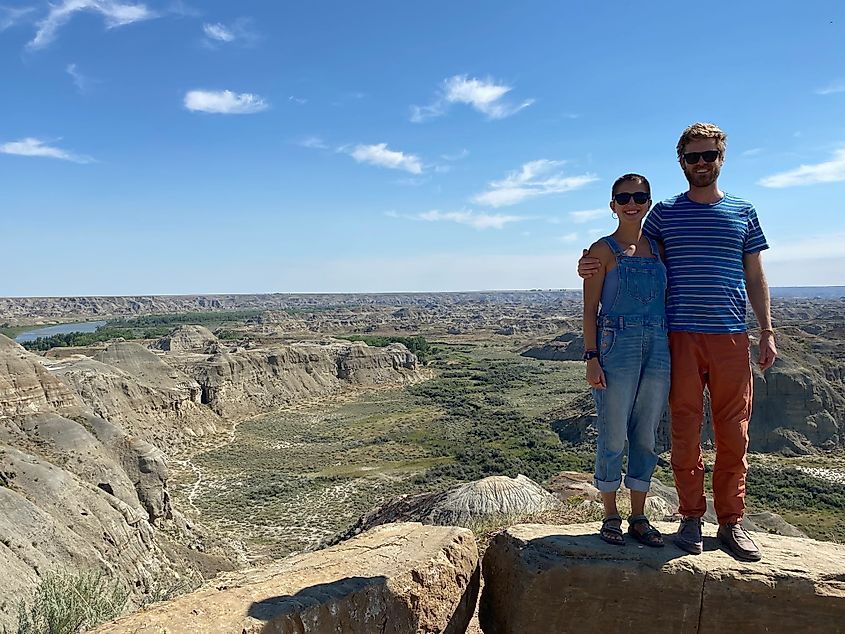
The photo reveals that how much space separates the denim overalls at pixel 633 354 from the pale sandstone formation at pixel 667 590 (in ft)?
1.76

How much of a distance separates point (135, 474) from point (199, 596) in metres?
17.9

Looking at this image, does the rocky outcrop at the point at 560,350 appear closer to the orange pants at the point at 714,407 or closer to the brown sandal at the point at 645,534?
the brown sandal at the point at 645,534

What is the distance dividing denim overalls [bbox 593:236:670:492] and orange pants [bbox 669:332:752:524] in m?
0.12

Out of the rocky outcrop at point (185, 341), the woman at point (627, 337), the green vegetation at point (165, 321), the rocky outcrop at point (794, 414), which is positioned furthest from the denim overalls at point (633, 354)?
the green vegetation at point (165, 321)

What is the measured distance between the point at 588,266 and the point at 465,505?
33.4 ft

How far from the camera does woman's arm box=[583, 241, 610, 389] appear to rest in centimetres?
401

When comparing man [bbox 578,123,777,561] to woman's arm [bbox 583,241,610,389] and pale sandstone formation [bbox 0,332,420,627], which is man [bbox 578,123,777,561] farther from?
pale sandstone formation [bbox 0,332,420,627]

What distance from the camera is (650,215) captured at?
4.23 metres

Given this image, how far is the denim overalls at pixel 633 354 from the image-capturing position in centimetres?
397

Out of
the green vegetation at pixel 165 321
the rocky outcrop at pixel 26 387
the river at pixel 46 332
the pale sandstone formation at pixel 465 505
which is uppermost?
the rocky outcrop at pixel 26 387

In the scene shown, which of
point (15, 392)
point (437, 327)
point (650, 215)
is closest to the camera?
point (650, 215)

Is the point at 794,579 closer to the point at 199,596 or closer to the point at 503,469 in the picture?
the point at 199,596

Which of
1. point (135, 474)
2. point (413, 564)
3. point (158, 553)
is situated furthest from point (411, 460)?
point (413, 564)

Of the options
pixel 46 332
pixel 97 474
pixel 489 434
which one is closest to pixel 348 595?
pixel 97 474
